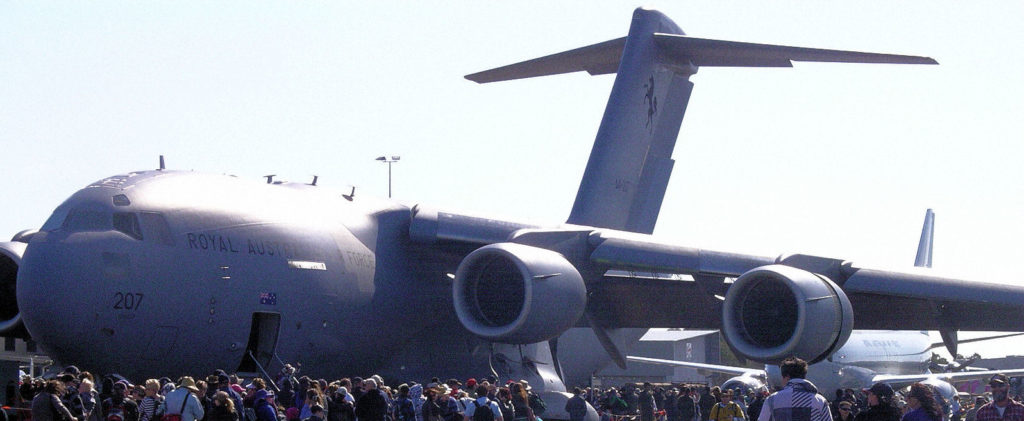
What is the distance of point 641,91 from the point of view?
61.9 feet

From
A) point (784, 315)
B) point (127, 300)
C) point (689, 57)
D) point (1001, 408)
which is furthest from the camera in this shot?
point (689, 57)

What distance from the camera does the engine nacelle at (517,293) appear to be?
1363 cm

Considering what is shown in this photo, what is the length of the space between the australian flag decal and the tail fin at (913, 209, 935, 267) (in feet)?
113

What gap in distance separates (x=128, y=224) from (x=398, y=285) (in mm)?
3848

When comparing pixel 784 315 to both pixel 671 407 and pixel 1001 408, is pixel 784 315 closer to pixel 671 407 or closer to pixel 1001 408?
pixel 671 407

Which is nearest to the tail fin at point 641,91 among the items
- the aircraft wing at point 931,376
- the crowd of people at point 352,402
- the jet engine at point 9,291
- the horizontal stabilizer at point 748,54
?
the horizontal stabilizer at point 748,54

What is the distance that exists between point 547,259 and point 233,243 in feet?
11.7

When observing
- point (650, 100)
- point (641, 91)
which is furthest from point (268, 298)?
point (650, 100)

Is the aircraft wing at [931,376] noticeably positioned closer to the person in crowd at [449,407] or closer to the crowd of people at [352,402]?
the crowd of people at [352,402]

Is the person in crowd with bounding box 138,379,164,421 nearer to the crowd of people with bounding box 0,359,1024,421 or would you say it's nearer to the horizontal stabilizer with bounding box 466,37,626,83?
the crowd of people with bounding box 0,359,1024,421

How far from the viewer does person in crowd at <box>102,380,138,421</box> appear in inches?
365

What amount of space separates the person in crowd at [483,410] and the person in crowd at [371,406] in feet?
2.68

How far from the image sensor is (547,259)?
14086 millimetres

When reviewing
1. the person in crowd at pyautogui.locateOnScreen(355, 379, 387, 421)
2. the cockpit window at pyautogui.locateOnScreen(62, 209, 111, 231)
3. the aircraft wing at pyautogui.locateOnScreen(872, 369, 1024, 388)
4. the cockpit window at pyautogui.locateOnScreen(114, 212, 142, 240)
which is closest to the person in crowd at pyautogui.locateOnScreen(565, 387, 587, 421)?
the person in crowd at pyautogui.locateOnScreen(355, 379, 387, 421)
